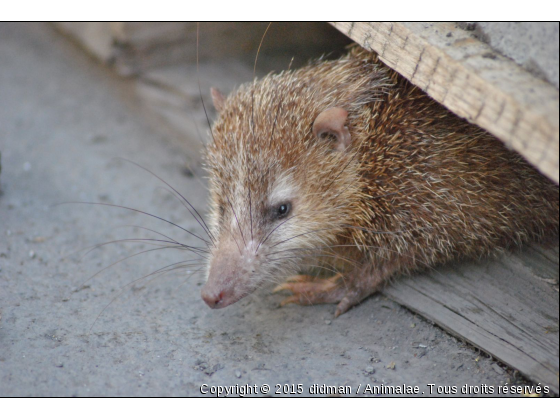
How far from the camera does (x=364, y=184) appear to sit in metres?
3.70

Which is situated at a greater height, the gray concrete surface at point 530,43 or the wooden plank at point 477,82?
the gray concrete surface at point 530,43

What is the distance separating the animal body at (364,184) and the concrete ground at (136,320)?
1.36 feet

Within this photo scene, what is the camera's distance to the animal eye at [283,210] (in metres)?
3.70

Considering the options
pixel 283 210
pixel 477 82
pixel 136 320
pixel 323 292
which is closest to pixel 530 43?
pixel 477 82

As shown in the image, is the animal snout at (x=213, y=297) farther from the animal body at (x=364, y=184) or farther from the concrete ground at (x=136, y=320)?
the concrete ground at (x=136, y=320)

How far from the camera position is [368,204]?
12.2 ft

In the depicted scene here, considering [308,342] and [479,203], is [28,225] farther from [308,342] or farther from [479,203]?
[479,203]

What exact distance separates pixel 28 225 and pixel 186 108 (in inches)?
84.8

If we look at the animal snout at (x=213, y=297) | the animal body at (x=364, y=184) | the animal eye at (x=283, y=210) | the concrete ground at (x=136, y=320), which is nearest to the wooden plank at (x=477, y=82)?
the animal body at (x=364, y=184)

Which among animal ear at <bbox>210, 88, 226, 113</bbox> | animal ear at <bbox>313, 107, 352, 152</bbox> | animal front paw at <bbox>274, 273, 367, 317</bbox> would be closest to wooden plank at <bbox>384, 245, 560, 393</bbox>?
animal front paw at <bbox>274, 273, 367, 317</bbox>

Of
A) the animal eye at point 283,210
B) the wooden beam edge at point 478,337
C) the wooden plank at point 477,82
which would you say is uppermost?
the wooden plank at point 477,82

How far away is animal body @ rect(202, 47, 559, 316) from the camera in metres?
3.58

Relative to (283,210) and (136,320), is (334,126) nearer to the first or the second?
(283,210)

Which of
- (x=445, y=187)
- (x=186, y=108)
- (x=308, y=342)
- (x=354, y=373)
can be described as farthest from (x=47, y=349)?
(x=186, y=108)
